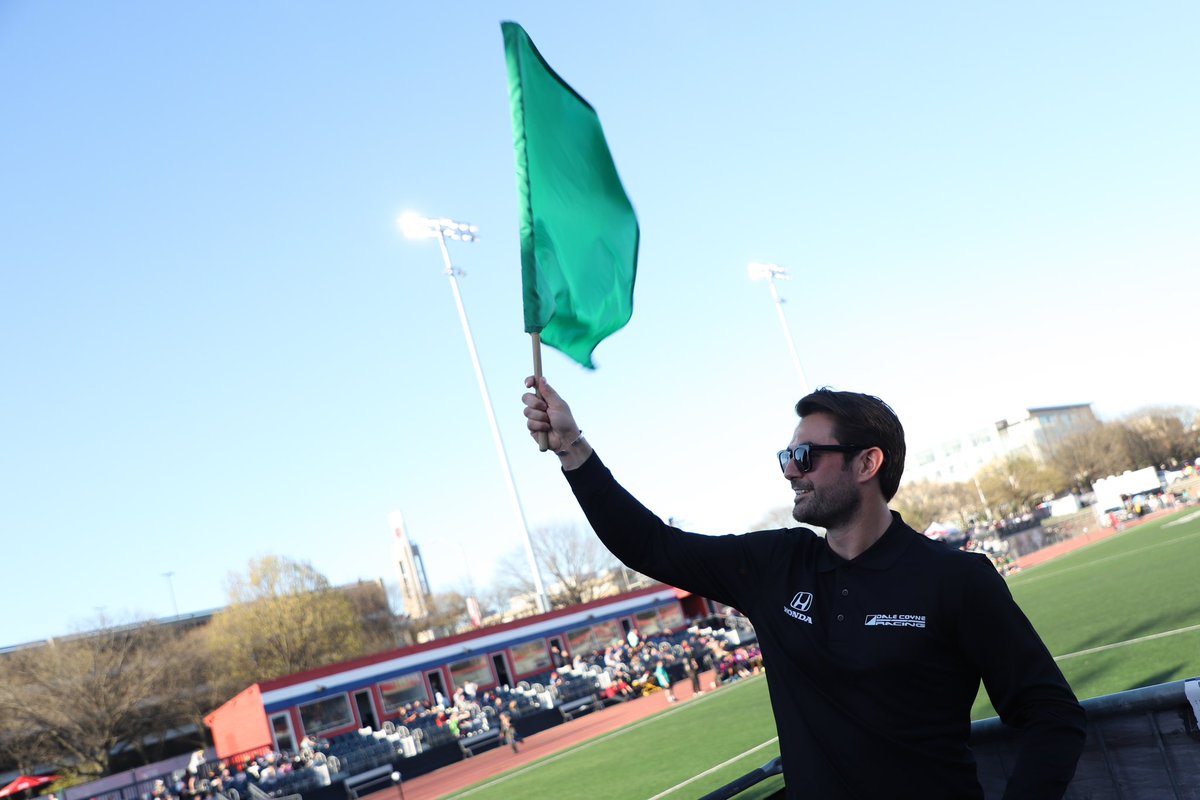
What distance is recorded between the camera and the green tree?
55344mm

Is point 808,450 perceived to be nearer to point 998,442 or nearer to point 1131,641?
point 1131,641

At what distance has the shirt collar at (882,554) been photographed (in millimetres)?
2656

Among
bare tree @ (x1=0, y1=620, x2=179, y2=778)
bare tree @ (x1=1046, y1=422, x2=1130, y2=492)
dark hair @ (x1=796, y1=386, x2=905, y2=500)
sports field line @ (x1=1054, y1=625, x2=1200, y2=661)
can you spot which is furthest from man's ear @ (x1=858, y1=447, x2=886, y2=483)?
bare tree @ (x1=1046, y1=422, x2=1130, y2=492)

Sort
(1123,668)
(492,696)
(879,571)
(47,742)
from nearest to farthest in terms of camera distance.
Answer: (879,571)
(1123,668)
(492,696)
(47,742)

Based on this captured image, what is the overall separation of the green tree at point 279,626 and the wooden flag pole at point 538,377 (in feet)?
182

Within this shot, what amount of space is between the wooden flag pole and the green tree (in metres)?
55.6

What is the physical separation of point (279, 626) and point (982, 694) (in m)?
49.5

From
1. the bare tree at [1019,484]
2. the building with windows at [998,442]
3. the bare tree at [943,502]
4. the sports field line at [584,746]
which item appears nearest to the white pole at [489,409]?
the sports field line at [584,746]

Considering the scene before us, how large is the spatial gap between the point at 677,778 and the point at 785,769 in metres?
11.9

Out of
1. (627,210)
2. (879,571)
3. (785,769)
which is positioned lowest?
(785,769)

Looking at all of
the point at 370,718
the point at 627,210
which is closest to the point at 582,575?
the point at 370,718

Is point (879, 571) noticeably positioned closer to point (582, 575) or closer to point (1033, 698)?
point (1033, 698)

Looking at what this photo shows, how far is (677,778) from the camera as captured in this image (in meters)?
13.9

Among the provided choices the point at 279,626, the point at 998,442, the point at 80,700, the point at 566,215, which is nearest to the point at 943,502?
the point at 998,442
